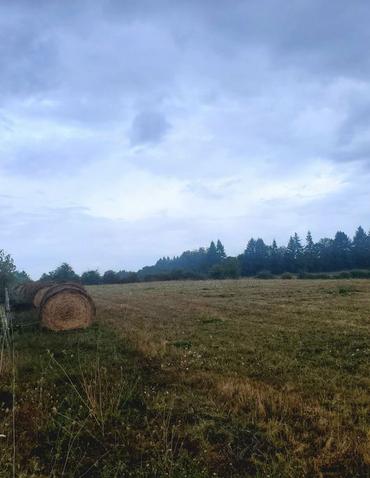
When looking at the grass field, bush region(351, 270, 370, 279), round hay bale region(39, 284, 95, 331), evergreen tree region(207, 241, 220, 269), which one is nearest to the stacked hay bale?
round hay bale region(39, 284, 95, 331)

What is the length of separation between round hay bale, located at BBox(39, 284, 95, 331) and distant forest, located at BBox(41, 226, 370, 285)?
47.4 meters

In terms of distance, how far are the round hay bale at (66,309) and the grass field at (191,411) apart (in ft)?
14.2

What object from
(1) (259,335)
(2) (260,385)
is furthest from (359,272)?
(2) (260,385)

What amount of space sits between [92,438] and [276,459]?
8.46ft

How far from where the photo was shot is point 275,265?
96.8m

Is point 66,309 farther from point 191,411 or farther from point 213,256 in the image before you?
point 213,256

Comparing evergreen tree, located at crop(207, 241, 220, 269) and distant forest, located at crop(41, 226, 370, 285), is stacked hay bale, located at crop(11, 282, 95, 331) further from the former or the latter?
evergreen tree, located at crop(207, 241, 220, 269)

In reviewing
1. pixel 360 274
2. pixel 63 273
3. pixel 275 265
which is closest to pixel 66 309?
pixel 63 273

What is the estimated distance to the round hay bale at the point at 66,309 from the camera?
50.6ft

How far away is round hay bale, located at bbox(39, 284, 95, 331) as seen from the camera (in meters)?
15.4

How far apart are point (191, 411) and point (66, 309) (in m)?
10.5

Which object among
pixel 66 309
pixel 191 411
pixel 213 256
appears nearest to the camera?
pixel 191 411

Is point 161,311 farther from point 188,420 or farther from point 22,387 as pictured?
point 188,420

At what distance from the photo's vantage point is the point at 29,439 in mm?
5797
